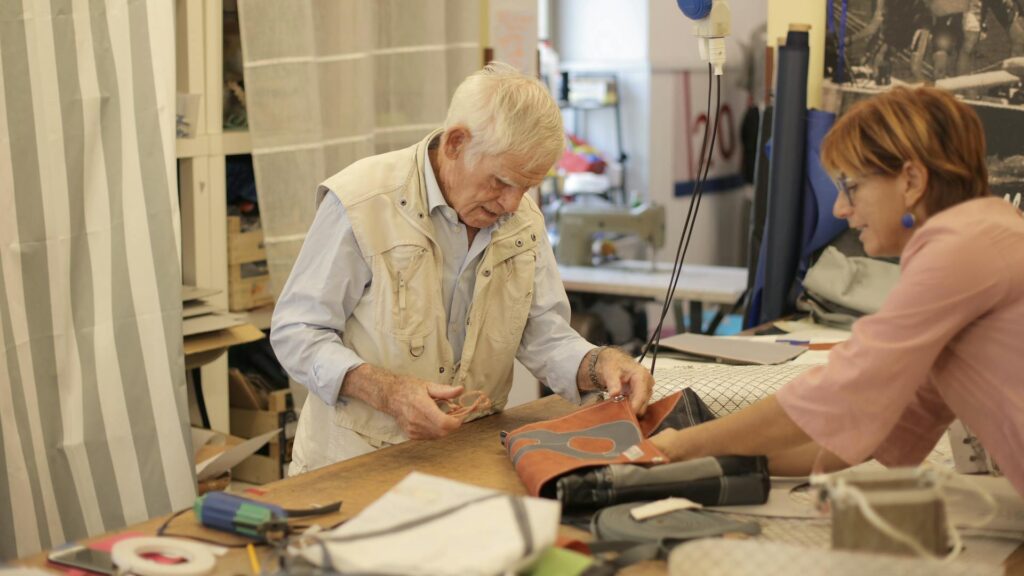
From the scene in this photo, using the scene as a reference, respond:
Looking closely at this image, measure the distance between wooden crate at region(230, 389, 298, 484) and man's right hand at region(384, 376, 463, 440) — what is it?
5.02ft

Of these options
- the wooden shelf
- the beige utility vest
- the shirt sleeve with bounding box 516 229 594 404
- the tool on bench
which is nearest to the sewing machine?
the wooden shelf

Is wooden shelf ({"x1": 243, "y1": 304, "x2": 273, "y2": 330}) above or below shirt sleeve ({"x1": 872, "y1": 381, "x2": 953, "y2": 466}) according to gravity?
below

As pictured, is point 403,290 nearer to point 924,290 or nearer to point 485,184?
point 485,184

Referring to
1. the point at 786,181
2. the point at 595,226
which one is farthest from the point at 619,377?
the point at 595,226

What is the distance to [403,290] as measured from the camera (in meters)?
2.20

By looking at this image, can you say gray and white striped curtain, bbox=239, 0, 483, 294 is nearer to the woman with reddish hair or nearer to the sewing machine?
the sewing machine

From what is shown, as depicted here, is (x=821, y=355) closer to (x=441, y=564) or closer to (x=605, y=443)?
(x=605, y=443)

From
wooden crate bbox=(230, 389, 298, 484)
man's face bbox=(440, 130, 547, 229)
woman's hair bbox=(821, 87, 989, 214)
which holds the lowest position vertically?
wooden crate bbox=(230, 389, 298, 484)

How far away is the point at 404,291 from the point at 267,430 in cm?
161

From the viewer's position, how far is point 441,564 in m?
1.33

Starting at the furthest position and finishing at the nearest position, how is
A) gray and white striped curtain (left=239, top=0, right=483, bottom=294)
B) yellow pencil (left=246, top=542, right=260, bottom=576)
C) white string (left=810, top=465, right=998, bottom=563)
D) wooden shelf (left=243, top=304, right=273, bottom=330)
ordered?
wooden shelf (left=243, top=304, right=273, bottom=330) < gray and white striped curtain (left=239, top=0, right=483, bottom=294) < yellow pencil (left=246, top=542, right=260, bottom=576) < white string (left=810, top=465, right=998, bottom=563)

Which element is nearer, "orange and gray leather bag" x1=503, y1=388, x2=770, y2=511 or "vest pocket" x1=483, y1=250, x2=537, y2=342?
"orange and gray leather bag" x1=503, y1=388, x2=770, y2=511

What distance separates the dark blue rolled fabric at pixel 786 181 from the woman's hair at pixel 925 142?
6.16 feet

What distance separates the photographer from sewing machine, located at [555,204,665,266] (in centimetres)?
465
